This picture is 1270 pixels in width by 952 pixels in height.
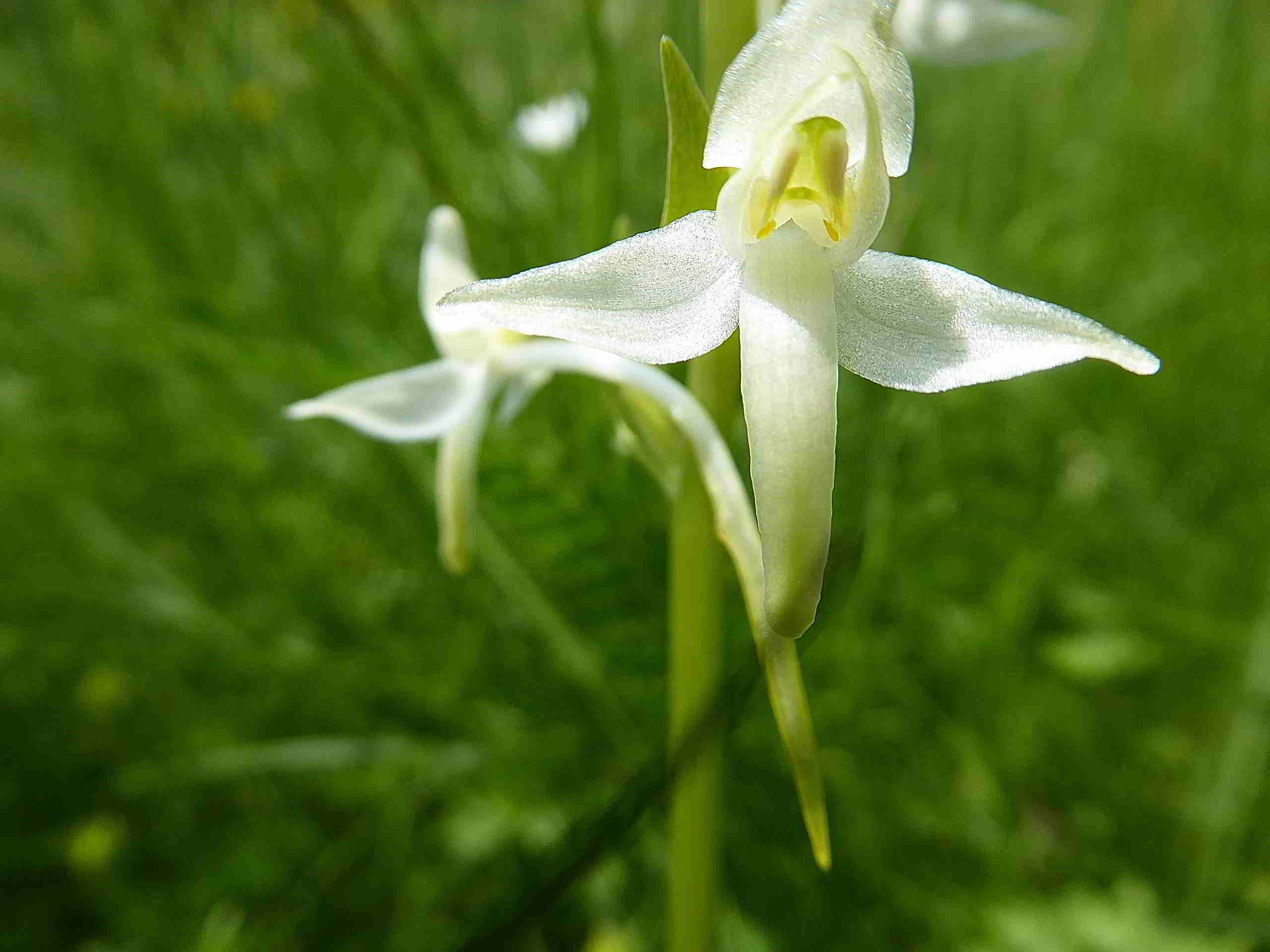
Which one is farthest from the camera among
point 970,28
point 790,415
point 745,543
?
point 970,28

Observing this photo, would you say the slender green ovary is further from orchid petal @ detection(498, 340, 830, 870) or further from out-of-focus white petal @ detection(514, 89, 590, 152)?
out-of-focus white petal @ detection(514, 89, 590, 152)

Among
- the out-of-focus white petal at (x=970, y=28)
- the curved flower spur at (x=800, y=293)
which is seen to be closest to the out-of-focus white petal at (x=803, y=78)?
the curved flower spur at (x=800, y=293)

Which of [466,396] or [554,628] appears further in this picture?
[554,628]

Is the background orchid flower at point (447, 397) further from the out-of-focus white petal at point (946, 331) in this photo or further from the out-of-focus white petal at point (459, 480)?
the out-of-focus white petal at point (946, 331)

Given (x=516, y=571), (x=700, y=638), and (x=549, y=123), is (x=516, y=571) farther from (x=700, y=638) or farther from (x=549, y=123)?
(x=549, y=123)

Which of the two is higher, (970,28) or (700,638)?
(970,28)

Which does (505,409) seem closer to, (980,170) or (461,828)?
(461,828)

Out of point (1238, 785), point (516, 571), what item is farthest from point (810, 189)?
point (1238, 785)
